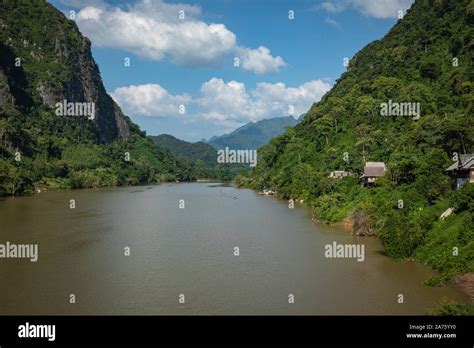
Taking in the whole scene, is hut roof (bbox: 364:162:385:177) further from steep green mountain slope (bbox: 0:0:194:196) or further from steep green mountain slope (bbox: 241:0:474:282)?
steep green mountain slope (bbox: 0:0:194:196)
